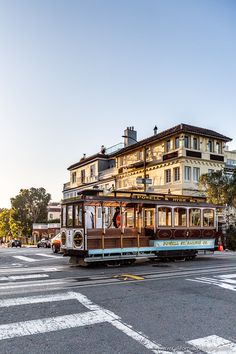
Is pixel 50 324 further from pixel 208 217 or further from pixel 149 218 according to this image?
pixel 208 217

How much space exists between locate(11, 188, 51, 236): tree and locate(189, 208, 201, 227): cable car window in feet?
216

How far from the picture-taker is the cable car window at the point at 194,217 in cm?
1784

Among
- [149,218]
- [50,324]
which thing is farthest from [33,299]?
[149,218]

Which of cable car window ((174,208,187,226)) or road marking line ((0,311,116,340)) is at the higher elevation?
cable car window ((174,208,187,226))

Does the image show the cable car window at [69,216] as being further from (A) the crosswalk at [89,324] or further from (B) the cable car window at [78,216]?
(A) the crosswalk at [89,324]

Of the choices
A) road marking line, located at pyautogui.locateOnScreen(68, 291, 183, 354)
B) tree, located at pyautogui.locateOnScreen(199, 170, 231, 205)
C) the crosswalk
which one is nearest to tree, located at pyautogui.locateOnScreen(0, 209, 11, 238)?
tree, located at pyautogui.locateOnScreen(199, 170, 231, 205)

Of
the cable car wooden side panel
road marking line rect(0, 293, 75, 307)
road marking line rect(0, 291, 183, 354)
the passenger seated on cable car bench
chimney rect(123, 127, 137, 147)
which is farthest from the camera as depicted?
chimney rect(123, 127, 137, 147)

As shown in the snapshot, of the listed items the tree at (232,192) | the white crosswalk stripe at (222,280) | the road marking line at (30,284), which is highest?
the tree at (232,192)

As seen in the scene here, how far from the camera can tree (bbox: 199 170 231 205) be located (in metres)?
29.6

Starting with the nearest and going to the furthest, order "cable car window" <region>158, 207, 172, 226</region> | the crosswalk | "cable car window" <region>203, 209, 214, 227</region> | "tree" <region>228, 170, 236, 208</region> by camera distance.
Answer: the crosswalk → "cable car window" <region>158, 207, 172, 226</region> → "cable car window" <region>203, 209, 214, 227</region> → "tree" <region>228, 170, 236, 208</region>

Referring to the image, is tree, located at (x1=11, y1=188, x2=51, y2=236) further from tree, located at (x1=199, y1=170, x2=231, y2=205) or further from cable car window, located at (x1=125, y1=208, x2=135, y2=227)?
cable car window, located at (x1=125, y1=208, x2=135, y2=227)

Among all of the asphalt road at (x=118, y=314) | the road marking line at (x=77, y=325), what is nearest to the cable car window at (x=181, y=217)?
the asphalt road at (x=118, y=314)

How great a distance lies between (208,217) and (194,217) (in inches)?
43.1

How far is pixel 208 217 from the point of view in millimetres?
18656
